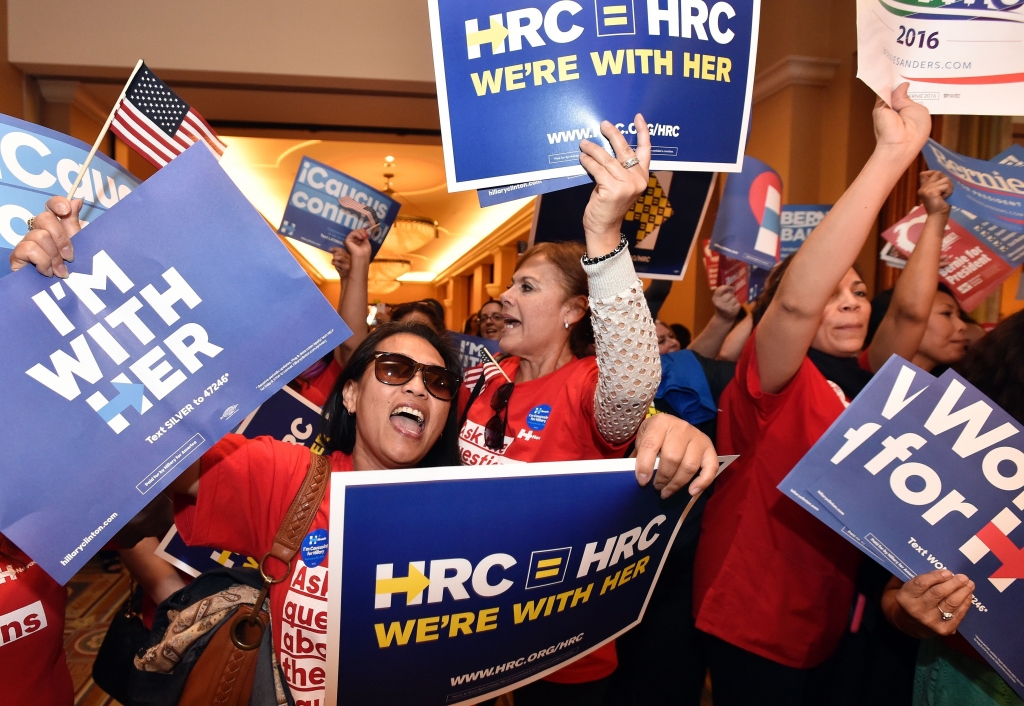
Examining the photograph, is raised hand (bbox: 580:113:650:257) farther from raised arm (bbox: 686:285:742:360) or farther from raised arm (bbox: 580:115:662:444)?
raised arm (bbox: 686:285:742:360)

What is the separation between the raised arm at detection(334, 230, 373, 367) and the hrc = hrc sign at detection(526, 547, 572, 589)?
1.53 m

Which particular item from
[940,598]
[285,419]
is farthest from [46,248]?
[940,598]

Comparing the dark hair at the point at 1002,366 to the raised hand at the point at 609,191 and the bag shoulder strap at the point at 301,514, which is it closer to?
the raised hand at the point at 609,191

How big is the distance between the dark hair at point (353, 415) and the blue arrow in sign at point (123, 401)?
553 mm

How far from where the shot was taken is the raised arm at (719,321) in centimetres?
295

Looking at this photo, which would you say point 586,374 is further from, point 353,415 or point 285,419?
point 285,419

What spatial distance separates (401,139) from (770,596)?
5.88 meters

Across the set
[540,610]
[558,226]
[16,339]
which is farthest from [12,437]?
[558,226]

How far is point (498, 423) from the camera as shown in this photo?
1837mm

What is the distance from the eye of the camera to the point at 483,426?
1.88 metres

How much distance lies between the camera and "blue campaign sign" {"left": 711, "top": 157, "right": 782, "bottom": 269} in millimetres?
2693

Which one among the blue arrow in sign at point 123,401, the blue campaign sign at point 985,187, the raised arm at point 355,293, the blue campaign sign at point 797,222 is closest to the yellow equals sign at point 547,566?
the blue arrow in sign at point 123,401

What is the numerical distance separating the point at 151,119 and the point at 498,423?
1161 millimetres

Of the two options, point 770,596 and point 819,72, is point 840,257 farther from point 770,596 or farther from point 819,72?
point 819,72
